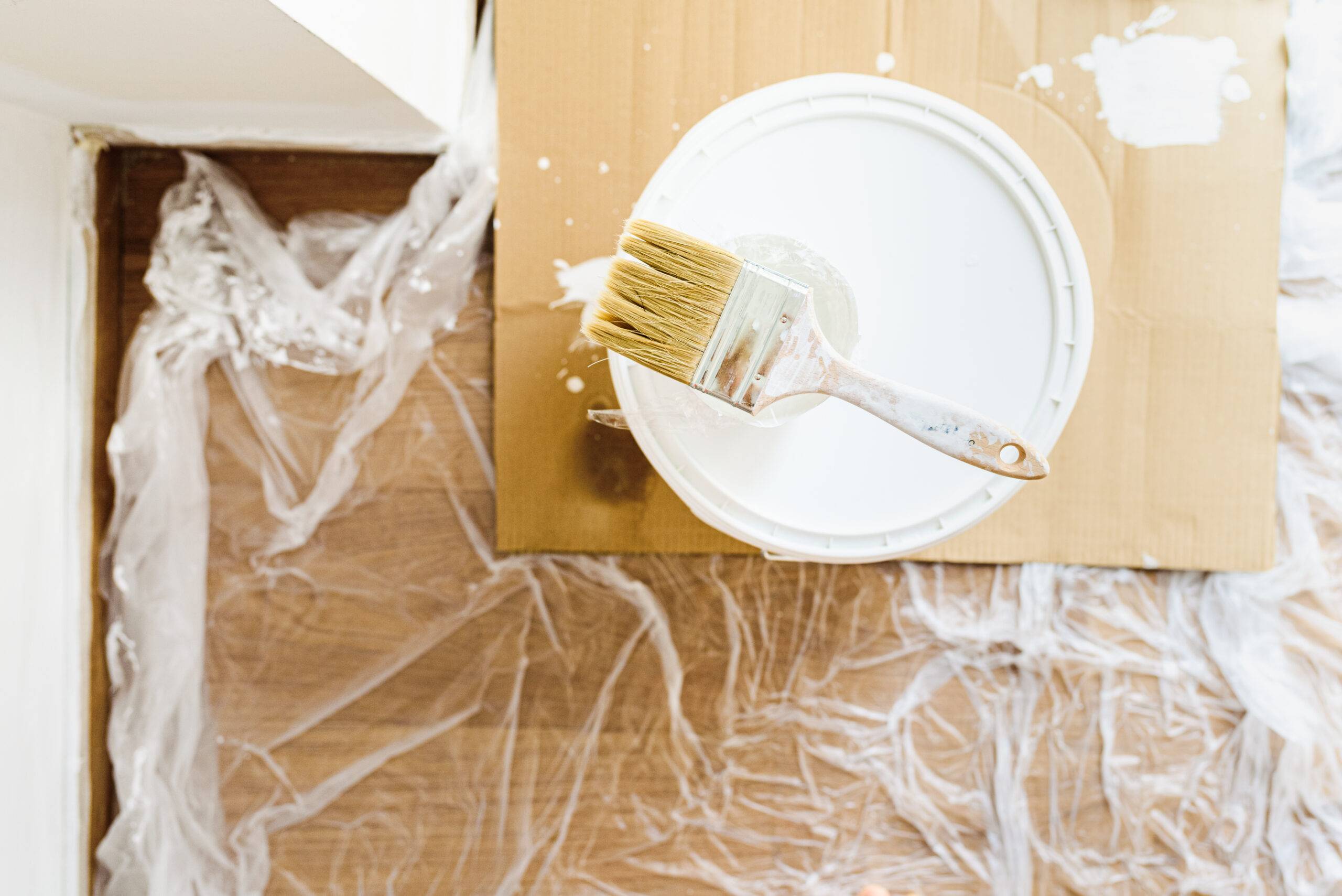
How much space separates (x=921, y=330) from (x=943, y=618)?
0.34 m

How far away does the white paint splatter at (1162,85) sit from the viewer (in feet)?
2.31

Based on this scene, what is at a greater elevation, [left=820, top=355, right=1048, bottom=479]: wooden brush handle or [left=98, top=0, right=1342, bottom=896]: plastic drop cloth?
[left=820, top=355, right=1048, bottom=479]: wooden brush handle

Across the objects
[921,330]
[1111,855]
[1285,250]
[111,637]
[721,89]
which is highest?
[721,89]

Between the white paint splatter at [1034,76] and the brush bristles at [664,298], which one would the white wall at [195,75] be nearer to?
the brush bristles at [664,298]

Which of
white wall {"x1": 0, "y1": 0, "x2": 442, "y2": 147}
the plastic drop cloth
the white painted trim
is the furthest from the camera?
the plastic drop cloth

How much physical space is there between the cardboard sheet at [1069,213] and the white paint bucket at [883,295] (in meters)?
0.20

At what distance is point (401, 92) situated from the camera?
22.8 inches

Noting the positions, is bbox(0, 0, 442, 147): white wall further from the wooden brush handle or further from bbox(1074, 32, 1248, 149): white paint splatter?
bbox(1074, 32, 1248, 149): white paint splatter

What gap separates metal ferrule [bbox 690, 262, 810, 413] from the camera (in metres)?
0.45

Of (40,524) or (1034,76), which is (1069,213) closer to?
(1034,76)

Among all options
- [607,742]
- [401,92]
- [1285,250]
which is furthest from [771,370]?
[1285,250]

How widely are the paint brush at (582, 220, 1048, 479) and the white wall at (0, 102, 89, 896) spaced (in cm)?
54

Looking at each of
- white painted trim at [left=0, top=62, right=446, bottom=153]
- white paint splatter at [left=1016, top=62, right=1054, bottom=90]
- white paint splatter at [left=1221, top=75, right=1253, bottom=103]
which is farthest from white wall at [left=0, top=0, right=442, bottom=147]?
white paint splatter at [left=1221, top=75, right=1253, bottom=103]

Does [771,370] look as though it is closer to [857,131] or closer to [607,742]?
[857,131]
